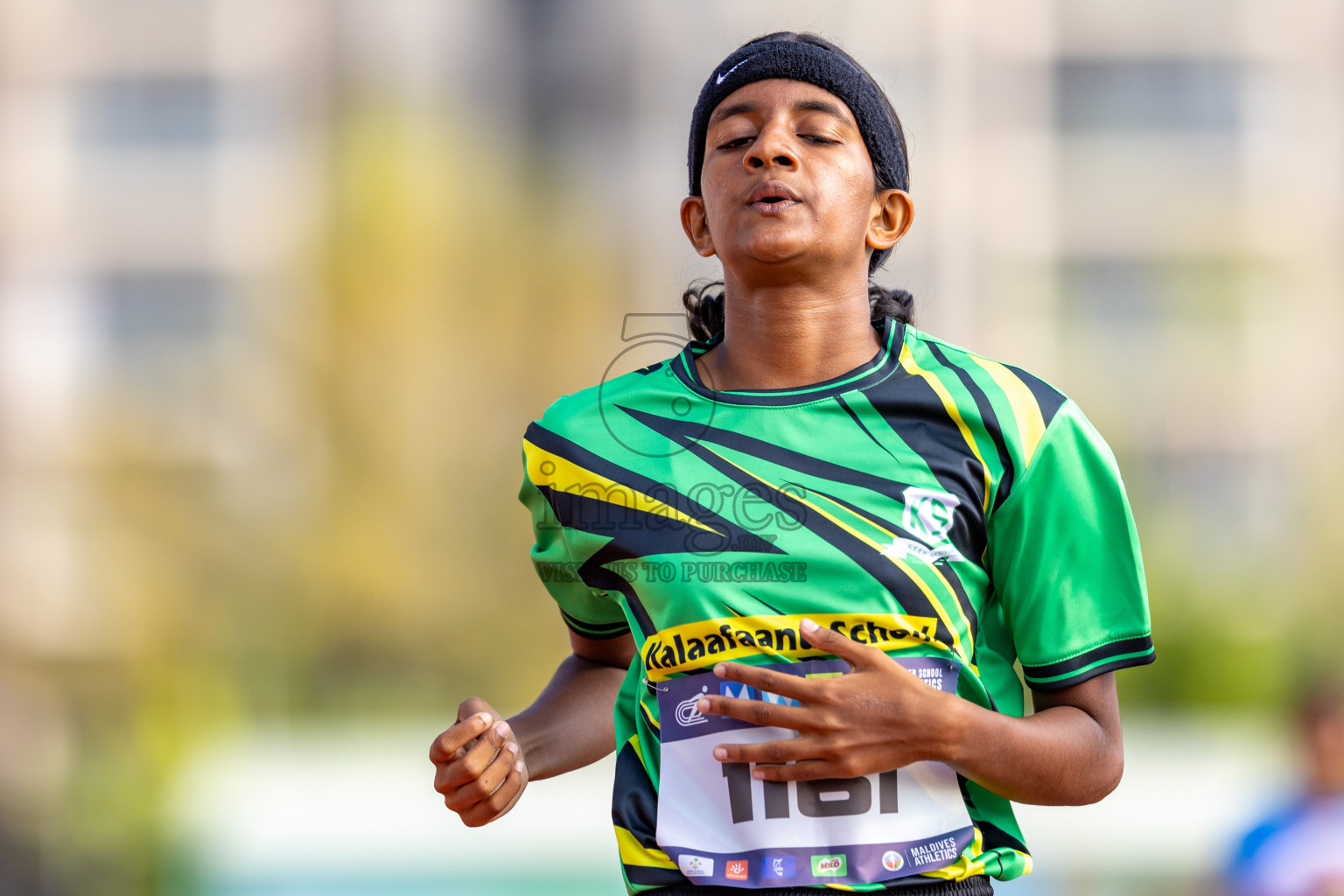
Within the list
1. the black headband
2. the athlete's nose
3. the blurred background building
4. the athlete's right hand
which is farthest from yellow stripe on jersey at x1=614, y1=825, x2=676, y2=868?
the blurred background building

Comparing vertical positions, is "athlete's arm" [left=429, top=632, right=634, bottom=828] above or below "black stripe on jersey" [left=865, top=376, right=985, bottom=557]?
below

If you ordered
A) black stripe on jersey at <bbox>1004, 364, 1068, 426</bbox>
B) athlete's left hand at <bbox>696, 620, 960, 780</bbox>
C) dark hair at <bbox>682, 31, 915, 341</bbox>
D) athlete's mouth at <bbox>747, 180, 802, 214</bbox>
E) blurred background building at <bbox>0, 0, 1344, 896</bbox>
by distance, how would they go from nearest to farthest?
1. athlete's left hand at <bbox>696, 620, 960, 780</bbox>
2. black stripe on jersey at <bbox>1004, 364, 1068, 426</bbox>
3. athlete's mouth at <bbox>747, 180, 802, 214</bbox>
4. dark hair at <bbox>682, 31, 915, 341</bbox>
5. blurred background building at <bbox>0, 0, 1344, 896</bbox>

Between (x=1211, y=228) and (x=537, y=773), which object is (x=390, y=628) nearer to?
(x=1211, y=228)

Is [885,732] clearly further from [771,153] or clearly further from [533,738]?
[771,153]

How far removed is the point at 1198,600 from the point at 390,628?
378 inches

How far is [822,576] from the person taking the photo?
2.13 metres

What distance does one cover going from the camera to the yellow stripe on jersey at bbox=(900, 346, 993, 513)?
219 centimetres

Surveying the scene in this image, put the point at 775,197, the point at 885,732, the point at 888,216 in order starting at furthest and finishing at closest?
the point at 888,216
the point at 775,197
the point at 885,732

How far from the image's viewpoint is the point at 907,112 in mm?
19828

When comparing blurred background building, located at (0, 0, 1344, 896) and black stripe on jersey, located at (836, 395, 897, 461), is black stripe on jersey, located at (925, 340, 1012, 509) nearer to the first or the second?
black stripe on jersey, located at (836, 395, 897, 461)

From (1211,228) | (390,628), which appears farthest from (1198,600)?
(390,628)

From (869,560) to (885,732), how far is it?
271 mm

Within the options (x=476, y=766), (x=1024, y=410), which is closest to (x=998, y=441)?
(x=1024, y=410)

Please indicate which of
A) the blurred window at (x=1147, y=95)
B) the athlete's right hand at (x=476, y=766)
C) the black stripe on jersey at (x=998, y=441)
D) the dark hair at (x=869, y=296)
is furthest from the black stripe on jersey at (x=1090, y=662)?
the blurred window at (x=1147, y=95)
